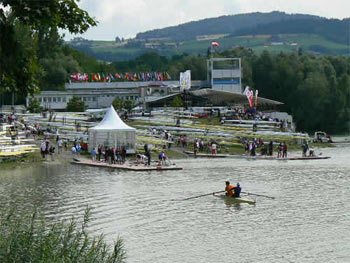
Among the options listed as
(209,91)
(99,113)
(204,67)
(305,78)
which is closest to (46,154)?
(99,113)

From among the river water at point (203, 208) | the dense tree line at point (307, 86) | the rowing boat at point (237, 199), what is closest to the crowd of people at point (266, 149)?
the river water at point (203, 208)

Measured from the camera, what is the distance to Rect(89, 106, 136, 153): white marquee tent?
5822 centimetres

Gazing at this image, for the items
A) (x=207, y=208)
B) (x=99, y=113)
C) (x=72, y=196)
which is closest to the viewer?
(x=207, y=208)

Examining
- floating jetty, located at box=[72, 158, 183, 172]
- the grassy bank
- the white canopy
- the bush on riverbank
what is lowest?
floating jetty, located at box=[72, 158, 183, 172]

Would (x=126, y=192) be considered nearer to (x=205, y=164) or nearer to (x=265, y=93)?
(x=205, y=164)

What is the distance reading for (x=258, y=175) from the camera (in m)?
49.9

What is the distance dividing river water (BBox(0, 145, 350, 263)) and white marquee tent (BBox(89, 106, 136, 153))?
5786 millimetres

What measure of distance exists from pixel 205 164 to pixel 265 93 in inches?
2784

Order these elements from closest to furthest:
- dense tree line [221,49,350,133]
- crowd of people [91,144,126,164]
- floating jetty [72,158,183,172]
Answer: floating jetty [72,158,183,172], crowd of people [91,144,126,164], dense tree line [221,49,350,133]

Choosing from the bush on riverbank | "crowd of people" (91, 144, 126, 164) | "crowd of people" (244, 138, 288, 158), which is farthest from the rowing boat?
"crowd of people" (244, 138, 288, 158)

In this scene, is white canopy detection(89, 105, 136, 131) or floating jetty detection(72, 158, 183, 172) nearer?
floating jetty detection(72, 158, 183, 172)

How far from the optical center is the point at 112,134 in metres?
58.6

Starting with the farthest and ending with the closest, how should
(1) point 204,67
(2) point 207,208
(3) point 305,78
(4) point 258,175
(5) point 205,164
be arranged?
(1) point 204,67 → (3) point 305,78 → (5) point 205,164 → (4) point 258,175 → (2) point 207,208

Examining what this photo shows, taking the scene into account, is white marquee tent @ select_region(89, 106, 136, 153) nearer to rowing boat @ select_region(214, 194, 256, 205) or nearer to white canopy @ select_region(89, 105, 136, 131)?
white canopy @ select_region(89, 105, 136, 131)
